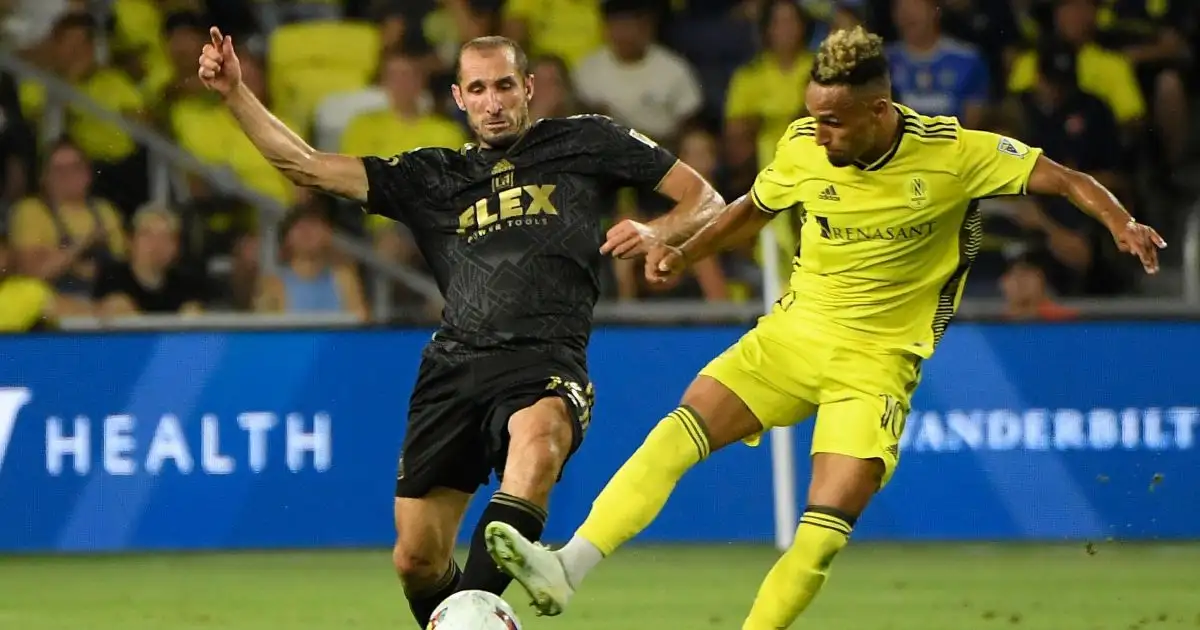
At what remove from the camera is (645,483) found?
257 inches

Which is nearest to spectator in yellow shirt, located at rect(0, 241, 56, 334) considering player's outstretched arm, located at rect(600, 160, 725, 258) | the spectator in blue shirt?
the spectator in blue shirt

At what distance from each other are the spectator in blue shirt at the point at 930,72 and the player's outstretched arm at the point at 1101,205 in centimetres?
664

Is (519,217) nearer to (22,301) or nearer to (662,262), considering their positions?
(662,262)

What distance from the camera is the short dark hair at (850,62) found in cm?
649

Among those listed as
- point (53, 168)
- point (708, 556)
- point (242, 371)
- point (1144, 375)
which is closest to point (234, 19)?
point (53, 168)

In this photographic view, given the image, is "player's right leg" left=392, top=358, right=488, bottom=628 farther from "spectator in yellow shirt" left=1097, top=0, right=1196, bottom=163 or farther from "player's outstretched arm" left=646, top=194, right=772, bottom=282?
"spectator in yellow shirt" left=1097, top=0, right=1196, bottom=163

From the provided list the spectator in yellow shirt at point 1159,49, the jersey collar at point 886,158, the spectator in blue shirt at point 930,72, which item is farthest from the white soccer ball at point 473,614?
the spectator in yellow shirt at point 1159,49

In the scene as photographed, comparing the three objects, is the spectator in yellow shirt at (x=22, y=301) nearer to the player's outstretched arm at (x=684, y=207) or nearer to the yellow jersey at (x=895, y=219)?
the player's outstretched arm at (x=684, y=207)

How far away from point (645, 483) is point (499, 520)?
0.53 m

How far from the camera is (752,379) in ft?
22.7

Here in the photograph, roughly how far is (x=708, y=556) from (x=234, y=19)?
17.7 feet

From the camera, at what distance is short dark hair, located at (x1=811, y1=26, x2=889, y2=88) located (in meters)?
6.49

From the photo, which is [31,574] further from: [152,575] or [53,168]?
[53,168]

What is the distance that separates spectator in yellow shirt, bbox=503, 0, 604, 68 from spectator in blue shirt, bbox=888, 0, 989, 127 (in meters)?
2.00
